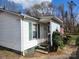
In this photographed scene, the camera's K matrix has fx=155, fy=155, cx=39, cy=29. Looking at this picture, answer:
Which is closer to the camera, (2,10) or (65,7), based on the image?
(2,10)

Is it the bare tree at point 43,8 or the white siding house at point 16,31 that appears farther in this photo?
the bare tree at point 43,8

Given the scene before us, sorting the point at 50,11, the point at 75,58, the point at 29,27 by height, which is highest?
the point at 50,11

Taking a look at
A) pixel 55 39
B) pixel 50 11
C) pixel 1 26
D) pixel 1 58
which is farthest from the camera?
pixel 50 11

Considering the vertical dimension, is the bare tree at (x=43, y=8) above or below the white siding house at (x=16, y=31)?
above

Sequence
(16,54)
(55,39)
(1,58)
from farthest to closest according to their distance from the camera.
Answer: (55,39) < (16,54) < (1,58)

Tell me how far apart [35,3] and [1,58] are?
117 feet

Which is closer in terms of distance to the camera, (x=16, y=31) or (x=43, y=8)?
(x=16, y=31)

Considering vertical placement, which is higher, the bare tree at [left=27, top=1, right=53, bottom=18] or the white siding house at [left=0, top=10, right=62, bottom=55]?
the bare tree at [left=27, top=1, right=53, bottom=18]

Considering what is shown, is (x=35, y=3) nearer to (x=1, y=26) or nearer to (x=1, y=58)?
(x=1, y=26)

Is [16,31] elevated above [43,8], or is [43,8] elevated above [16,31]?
[43,8]

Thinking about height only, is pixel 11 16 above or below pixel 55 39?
above

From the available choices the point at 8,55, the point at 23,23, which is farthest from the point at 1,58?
the point at 23,23

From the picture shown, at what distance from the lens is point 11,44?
1356 cm

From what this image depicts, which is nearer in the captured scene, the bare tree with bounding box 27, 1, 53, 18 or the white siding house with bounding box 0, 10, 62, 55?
the white siding house with bounding box 0, 10, 62, 55
